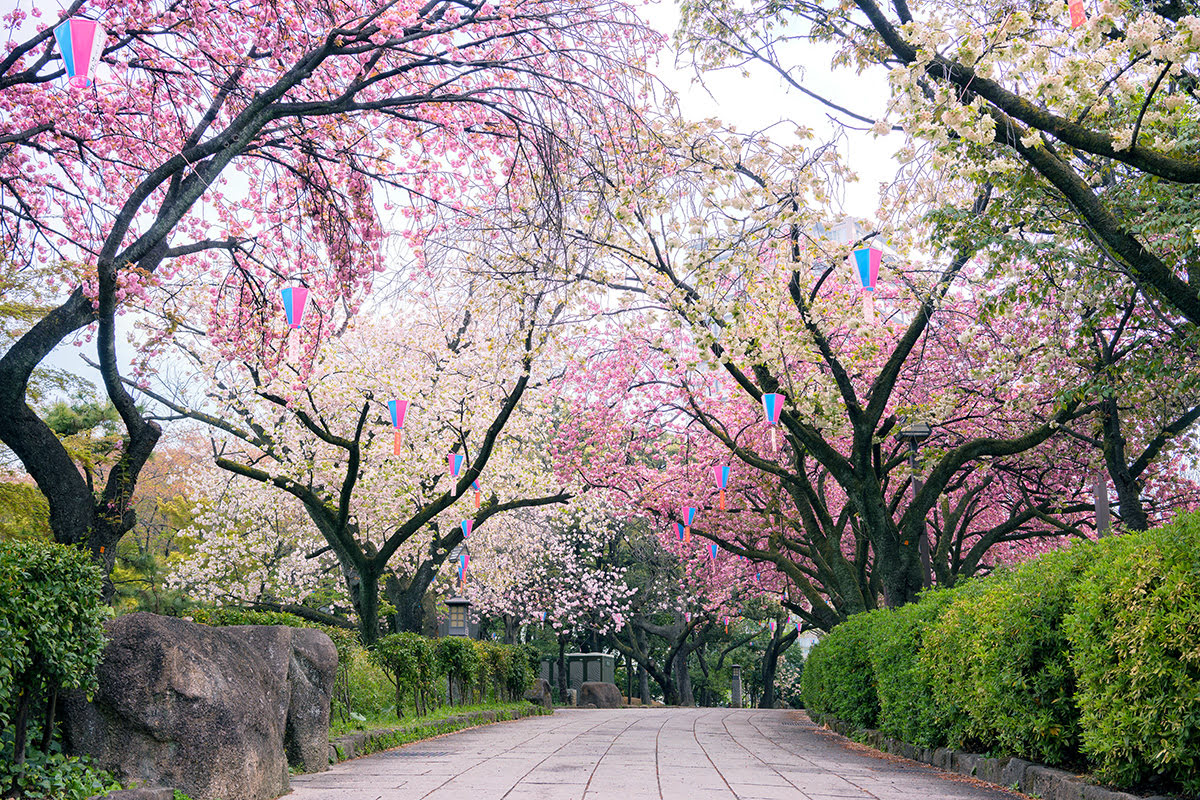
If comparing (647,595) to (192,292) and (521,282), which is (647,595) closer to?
(192,292)

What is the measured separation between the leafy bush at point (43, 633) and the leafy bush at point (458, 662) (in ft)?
29.3

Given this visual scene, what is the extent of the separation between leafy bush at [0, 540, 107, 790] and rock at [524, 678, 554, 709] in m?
16.9

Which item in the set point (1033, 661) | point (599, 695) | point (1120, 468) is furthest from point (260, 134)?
point (599, 695)

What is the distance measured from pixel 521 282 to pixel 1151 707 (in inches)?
288

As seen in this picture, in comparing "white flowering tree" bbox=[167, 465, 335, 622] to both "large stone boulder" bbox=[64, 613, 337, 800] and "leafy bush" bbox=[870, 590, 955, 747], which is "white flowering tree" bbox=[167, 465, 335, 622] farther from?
"large stone boulder" bbox=[64, 613, 337, 800]

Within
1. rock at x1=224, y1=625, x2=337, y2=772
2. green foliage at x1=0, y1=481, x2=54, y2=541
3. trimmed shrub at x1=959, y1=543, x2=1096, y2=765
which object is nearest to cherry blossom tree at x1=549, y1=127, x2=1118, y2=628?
trimmed shrub at x1=959, y1=543, x2=1096, y2=765

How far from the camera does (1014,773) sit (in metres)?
6.07

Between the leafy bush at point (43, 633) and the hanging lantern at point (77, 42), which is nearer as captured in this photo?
the leafy bush at point (43, 633)

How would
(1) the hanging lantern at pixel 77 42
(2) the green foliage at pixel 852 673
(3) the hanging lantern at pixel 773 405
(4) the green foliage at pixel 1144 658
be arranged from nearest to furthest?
(4) the green foliage at pixel 1144 658 → (1) the hanging lantern at pixel 77 42 → (3) the hanging lantern at pixel 773 405 → (2) the green foliage at pixel 852 673

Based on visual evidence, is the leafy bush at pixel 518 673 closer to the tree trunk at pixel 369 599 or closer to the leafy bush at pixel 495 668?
the leafy bush at pixel 495 668

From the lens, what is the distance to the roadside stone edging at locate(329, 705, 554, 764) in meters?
8.16

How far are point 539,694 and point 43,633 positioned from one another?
18.1 m

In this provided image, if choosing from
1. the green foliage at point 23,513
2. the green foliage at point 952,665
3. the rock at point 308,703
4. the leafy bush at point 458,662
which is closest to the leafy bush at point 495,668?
the leafy bush at point 458,662

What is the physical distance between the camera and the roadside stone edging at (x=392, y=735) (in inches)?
321
